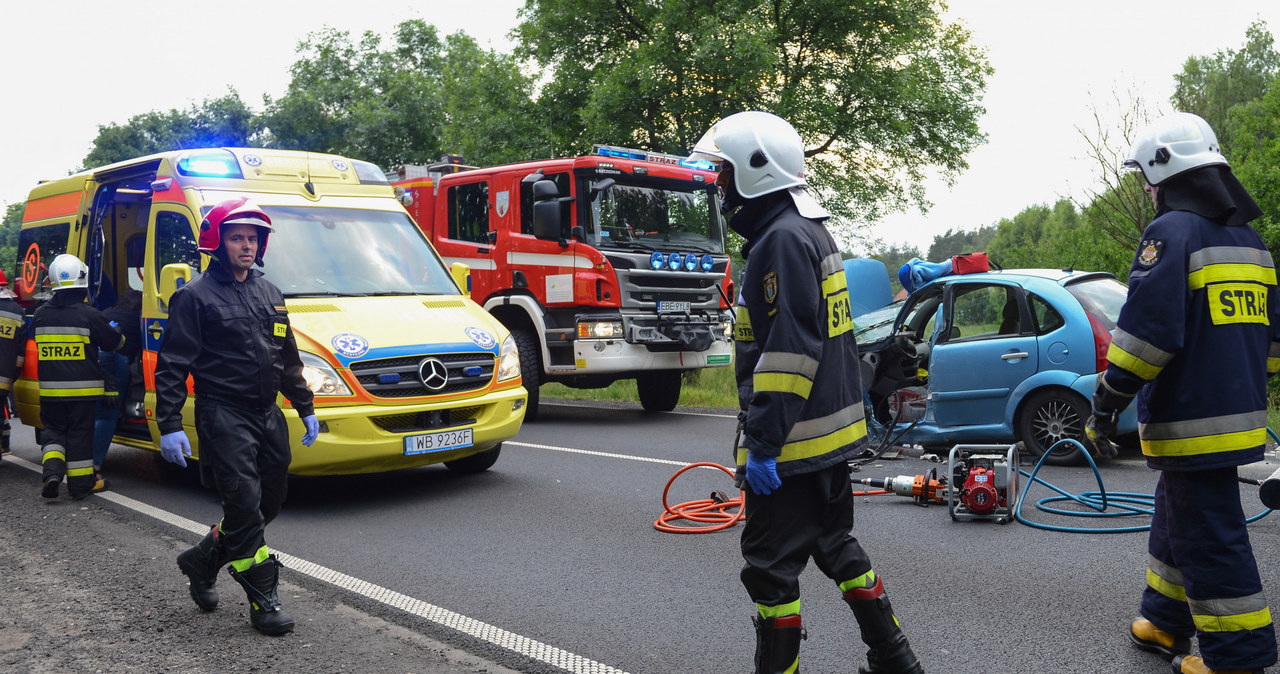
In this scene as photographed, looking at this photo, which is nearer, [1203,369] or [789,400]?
[789,400]

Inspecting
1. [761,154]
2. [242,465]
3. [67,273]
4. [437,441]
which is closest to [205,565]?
[242,465]

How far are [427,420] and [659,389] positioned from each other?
581 cm

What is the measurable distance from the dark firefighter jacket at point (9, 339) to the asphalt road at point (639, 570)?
94 cm

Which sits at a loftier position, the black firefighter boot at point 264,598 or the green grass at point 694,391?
the black firefighter boot at point 264,598

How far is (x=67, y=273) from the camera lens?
24.3 ft

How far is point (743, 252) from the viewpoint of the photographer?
11.0 ft

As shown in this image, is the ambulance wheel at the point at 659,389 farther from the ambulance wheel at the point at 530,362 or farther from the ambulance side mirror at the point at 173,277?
the ambulance side mirror at the point at 173,277

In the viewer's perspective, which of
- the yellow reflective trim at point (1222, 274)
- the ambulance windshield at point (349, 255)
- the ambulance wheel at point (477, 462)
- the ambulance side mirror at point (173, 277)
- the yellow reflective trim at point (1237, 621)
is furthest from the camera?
the ambulance wheel at point (477, 462)

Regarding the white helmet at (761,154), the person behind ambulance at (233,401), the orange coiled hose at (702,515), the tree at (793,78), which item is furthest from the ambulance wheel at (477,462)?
the tree at (793,78)

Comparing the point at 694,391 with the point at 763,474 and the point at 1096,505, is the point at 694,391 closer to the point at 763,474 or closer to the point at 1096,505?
the point at 1096,505

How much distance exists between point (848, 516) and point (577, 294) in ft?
25.0

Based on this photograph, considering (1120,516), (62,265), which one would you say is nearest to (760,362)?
(1120,516)

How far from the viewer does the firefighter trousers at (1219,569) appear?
326cm

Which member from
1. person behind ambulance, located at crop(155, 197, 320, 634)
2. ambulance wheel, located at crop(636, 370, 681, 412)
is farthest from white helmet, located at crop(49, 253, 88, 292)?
ambulance wheel, located at crop(636, 370, 681, 412)
